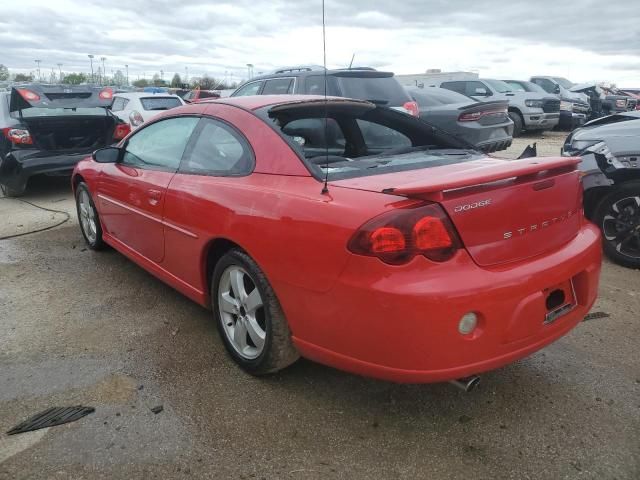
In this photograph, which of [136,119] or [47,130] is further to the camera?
[136,119]

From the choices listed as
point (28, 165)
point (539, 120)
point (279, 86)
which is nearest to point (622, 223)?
point (279, 86)

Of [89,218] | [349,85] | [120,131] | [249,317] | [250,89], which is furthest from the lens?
[250,89]

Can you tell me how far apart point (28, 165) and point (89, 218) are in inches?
108

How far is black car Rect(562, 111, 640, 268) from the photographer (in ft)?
14.1

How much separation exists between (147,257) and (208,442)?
1708mm

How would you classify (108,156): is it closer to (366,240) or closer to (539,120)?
(366,240)

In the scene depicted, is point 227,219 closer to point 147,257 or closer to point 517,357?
point 147,257

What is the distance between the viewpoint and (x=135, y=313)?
11.7 ft

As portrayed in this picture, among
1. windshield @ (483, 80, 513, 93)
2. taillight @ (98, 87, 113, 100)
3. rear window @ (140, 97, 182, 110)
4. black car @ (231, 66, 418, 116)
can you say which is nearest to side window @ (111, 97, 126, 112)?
rear window @ (140, 97, 182, 110)

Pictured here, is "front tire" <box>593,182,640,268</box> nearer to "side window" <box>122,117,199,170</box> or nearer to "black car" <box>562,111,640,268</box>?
"black car" <box>562,111,640,268</box>

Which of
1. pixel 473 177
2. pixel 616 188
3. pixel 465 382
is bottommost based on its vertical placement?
pixel 465 382

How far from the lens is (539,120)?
15109 millimetres

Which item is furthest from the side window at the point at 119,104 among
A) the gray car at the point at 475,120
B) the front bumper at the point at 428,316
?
the front bumper at the point at 428,316

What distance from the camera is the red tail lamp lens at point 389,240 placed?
6.56 feet
